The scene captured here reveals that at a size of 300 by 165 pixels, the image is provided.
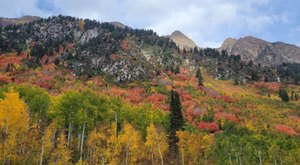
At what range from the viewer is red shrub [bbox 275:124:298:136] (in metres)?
113

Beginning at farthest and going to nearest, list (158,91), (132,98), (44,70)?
(44,70) → (158,91) → (132,98)

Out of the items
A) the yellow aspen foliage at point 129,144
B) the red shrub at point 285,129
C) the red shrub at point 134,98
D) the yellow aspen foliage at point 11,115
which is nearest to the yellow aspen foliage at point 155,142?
the yellow aspen foliage at point 129,144

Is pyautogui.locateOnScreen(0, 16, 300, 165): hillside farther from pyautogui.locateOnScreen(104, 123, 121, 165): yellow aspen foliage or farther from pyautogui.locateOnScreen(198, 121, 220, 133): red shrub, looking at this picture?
pyautogui.locateOnScreen(104, 123, 121, 165): yellow aspen foliage

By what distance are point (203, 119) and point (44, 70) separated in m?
93.1

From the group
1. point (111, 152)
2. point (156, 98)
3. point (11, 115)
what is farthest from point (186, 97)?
point (11, 115)

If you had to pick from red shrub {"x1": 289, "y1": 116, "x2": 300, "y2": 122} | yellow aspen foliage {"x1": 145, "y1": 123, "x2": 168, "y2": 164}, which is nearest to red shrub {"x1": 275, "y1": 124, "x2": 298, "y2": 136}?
red shrub {"x1": 289, "y1": 116, "x2": 300, "y2": 122}

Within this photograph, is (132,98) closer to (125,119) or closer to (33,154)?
(125,119)

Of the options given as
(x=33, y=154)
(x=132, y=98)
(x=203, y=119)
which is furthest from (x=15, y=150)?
(x=132, y=98)

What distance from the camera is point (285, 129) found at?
11588 centimetres

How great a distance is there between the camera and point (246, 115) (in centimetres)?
12862

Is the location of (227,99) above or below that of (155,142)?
above

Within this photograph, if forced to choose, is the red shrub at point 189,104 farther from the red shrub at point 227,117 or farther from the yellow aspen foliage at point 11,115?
the yellow aspen foliage at point 11,115

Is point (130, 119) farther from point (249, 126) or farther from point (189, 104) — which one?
point (189, 104)

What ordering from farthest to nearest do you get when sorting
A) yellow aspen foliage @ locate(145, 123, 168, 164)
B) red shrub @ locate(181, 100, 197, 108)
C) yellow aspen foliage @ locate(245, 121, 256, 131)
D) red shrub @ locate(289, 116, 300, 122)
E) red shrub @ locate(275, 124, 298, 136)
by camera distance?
red shrub @ locate(181, 100, 197, 108) < red shrub @ locate(289, 116, 300, 122) < red shrub @ locate(275, 124, 298, 136) < yellow aspen foliage @ locate(245, 121, 256, 131) < yellow aspen foliage @ locate(145, 123, 168, 164)
